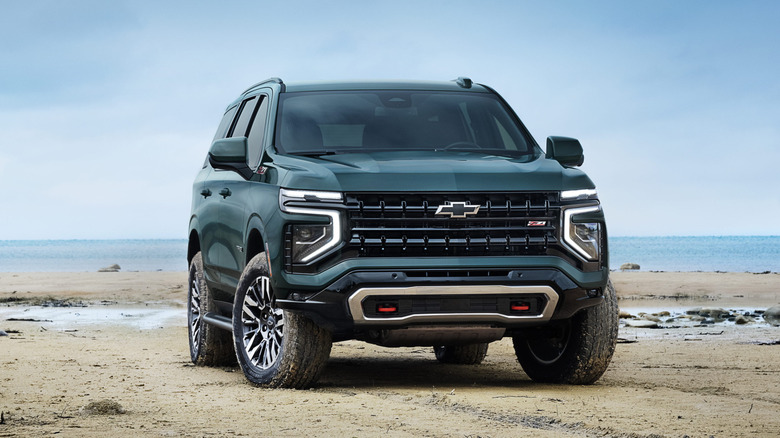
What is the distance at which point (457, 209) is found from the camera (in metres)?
7.02

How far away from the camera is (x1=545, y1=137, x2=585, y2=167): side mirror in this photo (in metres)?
7.94

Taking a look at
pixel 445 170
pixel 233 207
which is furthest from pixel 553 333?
pixel 233 207

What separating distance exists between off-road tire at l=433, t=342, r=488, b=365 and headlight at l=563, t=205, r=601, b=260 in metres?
2.70

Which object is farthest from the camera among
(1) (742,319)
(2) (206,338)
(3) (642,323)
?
(1) (742,319)

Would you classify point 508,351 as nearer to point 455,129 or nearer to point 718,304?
point 455,129

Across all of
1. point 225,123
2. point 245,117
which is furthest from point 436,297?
point 225,123

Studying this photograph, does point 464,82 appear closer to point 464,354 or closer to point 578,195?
point 578,195

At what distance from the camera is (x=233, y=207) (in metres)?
8.44

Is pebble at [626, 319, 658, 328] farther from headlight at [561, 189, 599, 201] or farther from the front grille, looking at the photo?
the front grille

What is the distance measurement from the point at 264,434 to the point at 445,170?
229 cm

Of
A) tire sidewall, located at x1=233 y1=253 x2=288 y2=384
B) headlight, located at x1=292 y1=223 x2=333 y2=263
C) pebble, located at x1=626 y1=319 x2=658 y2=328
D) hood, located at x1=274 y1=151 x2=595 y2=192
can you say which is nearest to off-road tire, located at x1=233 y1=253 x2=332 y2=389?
tire sidewall, located at x1=233 y1=253 x2=288 y2=384

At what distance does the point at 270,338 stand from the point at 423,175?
1.65 m

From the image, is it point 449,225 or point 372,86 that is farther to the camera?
point 372,86

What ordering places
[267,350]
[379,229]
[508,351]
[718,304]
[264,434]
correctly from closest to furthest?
[264,434]
[379,229]
[267,350]
[508,351]
[718,304]
